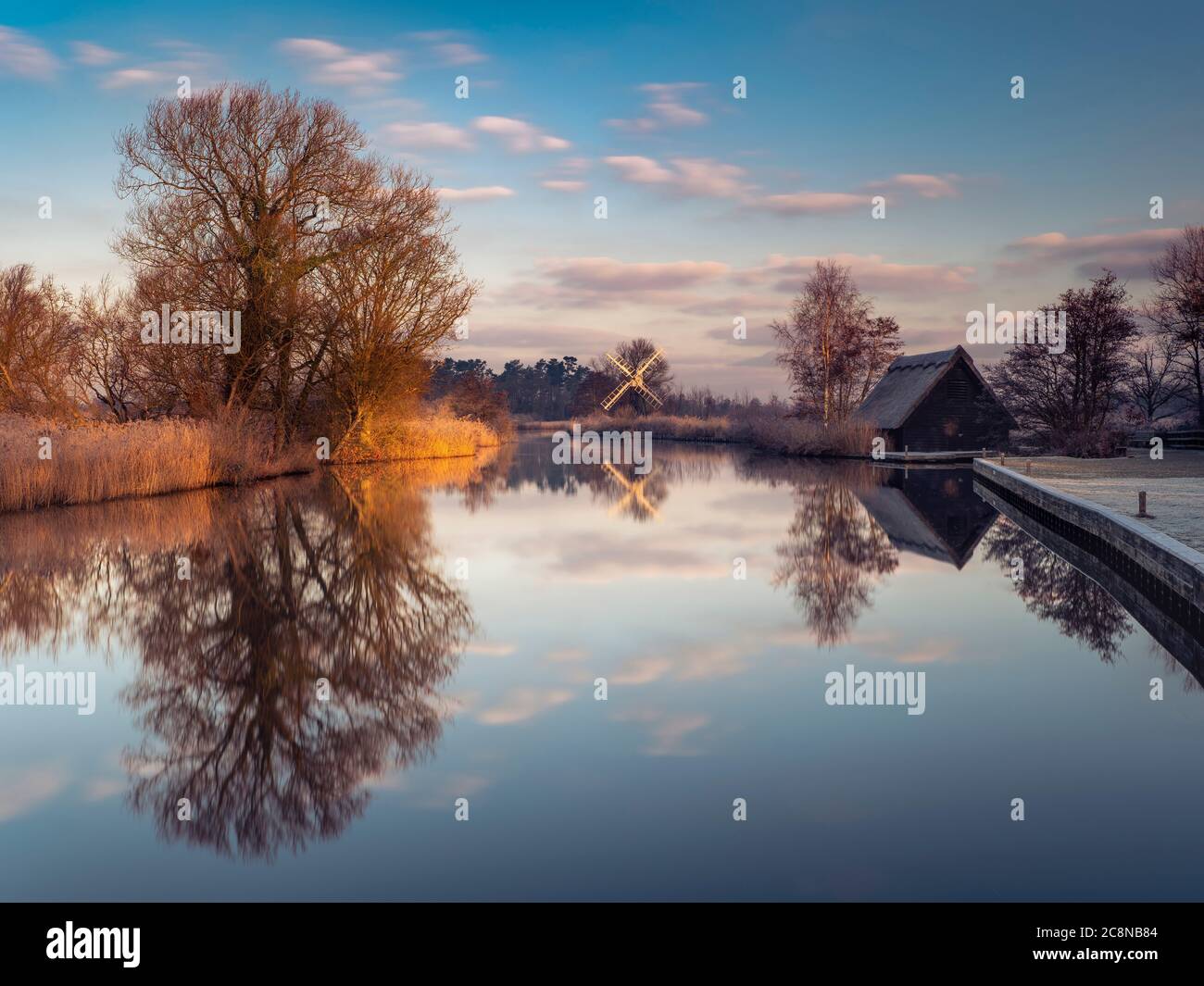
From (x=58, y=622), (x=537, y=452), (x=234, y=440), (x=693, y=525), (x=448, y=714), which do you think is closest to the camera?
(x=448, y=714)

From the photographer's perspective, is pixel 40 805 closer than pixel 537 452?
Yes

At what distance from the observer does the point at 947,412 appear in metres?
43.0

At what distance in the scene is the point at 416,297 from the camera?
103 feet

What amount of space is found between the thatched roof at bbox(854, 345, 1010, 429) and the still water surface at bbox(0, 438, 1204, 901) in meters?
31.1

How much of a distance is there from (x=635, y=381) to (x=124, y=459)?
65.9 m

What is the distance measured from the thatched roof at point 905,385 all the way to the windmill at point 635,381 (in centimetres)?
3670

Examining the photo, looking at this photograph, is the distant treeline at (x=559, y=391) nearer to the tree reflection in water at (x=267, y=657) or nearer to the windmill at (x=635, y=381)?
the windmill at (x=635, y=381)

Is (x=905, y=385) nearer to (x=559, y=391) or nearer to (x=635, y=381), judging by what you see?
(x=635, y=381)

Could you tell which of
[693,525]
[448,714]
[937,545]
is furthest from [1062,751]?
[693,525]

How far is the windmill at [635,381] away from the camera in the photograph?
84125mm

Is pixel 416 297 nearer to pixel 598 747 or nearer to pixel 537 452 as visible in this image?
pixel 537 452
